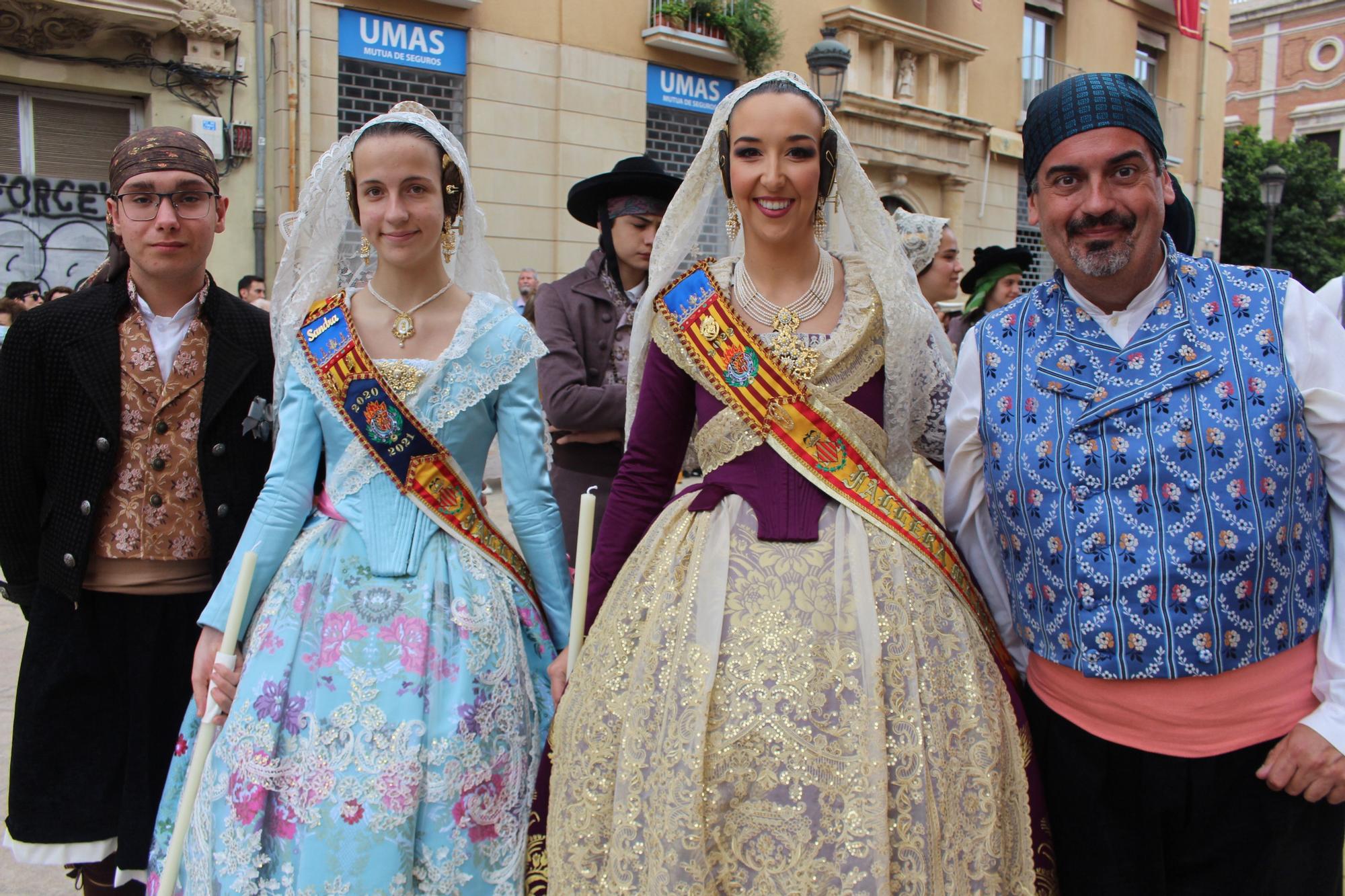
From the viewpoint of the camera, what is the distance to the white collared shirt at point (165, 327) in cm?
258

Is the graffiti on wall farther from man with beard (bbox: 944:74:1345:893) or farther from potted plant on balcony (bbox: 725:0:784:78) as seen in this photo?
man with beard (bbox: 944:74:1345:893)

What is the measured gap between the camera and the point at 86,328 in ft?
8.32

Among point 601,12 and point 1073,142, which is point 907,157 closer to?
point 601,12

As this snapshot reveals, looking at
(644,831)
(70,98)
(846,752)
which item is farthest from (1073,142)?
(70,98)

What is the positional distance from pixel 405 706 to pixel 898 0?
1501cm

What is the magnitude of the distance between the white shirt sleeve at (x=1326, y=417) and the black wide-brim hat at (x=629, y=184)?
6.60 ft

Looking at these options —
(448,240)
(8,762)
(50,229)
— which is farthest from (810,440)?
(50,229)

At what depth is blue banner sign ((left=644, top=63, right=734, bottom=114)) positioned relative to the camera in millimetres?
12438

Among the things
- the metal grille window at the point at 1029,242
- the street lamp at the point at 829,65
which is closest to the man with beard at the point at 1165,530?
the street lamp at the point at 829,65

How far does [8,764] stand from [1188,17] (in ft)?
67.0

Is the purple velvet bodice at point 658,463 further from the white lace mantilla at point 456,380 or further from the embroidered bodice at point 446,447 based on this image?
the white lace mantilla at point 456,380

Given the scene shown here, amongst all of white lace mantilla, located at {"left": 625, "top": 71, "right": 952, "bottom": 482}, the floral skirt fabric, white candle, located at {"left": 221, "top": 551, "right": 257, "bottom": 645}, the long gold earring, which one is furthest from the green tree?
white candle, located at {"left": 221, "top": 551, "right": 257, "bottom": 645}

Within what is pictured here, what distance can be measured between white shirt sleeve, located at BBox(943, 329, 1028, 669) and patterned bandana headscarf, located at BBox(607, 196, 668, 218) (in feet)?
5.05

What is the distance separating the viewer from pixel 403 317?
2.50 metres
